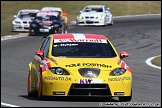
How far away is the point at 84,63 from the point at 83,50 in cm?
95

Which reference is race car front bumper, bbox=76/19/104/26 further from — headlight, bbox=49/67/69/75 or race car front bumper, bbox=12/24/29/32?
headlight, bbox=49/67/69/75

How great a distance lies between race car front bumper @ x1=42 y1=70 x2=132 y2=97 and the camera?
1141 cm

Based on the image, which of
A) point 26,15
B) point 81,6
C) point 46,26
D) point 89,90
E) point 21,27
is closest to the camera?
point 89,90

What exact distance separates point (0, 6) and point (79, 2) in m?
7.57

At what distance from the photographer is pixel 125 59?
23.2 m

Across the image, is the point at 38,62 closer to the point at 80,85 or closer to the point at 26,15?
the point at 80,85

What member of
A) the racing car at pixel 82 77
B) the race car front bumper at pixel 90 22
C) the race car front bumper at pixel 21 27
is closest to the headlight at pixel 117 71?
the racing car at pixel 82 77

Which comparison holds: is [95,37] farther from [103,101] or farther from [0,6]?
[0,6]

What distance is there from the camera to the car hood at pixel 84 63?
11602mm

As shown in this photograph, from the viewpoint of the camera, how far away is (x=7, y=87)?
47.2 feet

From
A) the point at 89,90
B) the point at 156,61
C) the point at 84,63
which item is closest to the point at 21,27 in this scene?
the point at 156,61

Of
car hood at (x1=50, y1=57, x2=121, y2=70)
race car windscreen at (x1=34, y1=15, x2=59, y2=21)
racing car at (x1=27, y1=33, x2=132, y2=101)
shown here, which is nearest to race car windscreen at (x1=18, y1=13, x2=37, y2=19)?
race car windscreen at (x1=34, y1=15, x2=59, y2=21)

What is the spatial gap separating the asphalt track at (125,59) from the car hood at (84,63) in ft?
2.10

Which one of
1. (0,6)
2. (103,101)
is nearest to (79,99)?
(103,101)
